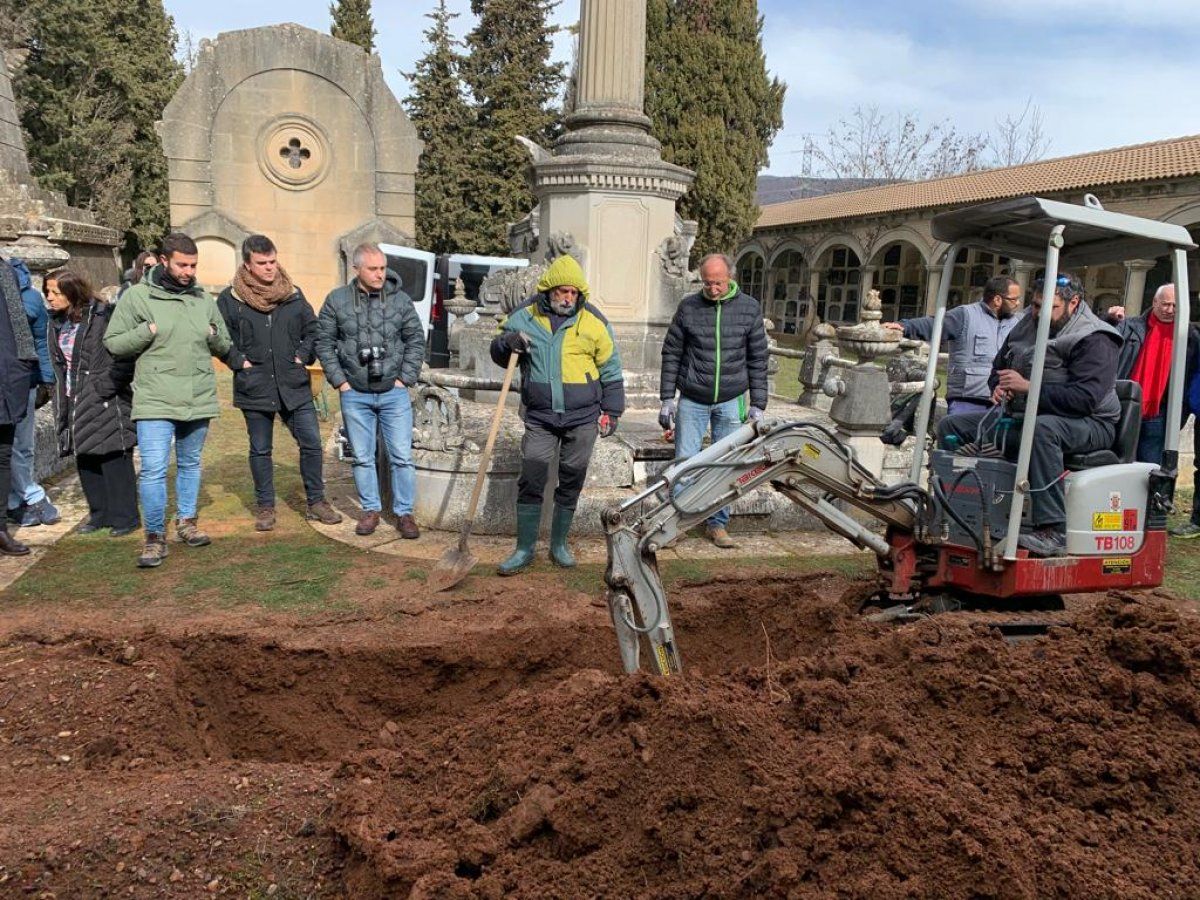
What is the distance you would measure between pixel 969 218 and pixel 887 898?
3375 mm

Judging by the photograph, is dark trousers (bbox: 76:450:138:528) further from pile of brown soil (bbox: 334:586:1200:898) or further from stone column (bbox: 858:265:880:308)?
stone column (bbox: 858:265:880:308)

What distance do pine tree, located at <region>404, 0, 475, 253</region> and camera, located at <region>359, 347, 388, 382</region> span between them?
23118mm

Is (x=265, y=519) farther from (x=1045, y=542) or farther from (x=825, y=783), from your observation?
(x=1045, y=542)

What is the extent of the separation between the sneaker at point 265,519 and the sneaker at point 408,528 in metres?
0.96

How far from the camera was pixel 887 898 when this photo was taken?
2285 millimetres

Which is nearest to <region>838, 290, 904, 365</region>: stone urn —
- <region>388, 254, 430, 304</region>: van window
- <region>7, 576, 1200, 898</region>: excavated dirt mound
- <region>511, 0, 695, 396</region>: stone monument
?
<region>511, 0, 695, 396</region>: stone monument

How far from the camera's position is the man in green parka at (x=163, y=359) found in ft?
17.8

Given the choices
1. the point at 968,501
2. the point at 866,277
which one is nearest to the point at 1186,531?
the point at 968,501

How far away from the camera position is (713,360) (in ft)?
19.4

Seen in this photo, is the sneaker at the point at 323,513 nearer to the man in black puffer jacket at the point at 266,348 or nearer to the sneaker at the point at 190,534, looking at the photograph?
the man in black puffer jacket at the point at 266,348

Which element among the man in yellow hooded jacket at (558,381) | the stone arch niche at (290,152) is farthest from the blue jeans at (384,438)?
the stone arch niche at (290,152)

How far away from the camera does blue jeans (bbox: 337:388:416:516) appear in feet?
19.8

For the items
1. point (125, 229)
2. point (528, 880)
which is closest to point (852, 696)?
point (528, 880)

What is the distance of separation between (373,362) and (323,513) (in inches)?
52.5
